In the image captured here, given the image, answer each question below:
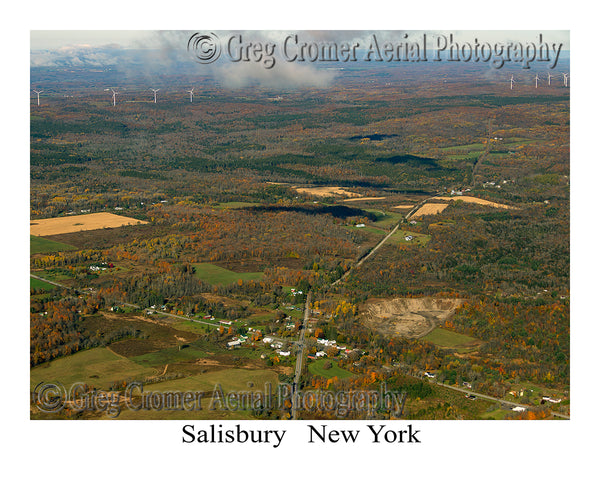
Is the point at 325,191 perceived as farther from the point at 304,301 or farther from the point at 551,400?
the point at 551,400

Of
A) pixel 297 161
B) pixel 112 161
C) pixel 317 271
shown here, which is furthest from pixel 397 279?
pixel 112 161

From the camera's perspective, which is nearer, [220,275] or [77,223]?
[220,275]

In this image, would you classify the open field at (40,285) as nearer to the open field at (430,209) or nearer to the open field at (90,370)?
the open field at (90,370)

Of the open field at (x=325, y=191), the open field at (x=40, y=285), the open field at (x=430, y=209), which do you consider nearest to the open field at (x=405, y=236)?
the open field at (x=430, y=209)

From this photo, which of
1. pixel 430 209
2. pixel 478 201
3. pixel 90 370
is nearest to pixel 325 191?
pixel 430 209

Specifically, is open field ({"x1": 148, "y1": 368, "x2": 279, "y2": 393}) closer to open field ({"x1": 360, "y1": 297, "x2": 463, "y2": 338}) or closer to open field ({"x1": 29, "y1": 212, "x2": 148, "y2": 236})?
open field ({"x1": 360, "y1": 297, "x2": 463, "y2": 338})

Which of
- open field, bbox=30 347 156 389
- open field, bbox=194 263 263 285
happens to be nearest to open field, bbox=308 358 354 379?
open field, bbox=30 347 156 389
